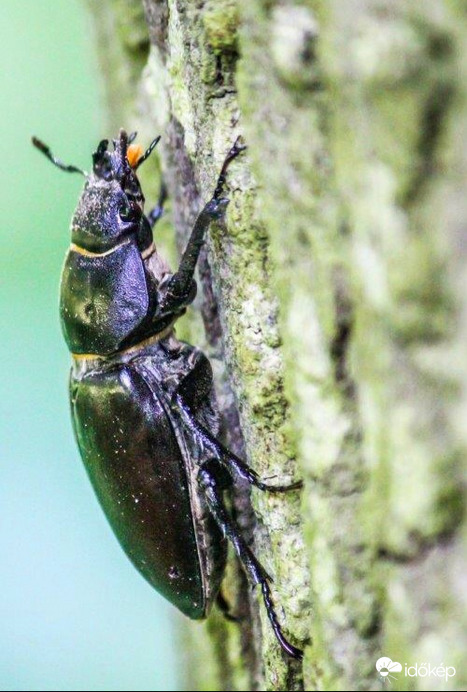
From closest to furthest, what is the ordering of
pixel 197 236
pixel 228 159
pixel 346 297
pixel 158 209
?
pixel 346 297 < pixel 228 159 < pixel 197 236 < pixel 158 209

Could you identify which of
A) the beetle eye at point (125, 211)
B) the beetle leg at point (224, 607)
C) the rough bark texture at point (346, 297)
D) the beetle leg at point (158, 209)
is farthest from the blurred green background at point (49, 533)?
the rough bark texture at point (346, 297)

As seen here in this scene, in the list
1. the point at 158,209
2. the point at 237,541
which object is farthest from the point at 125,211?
the point at 237,541

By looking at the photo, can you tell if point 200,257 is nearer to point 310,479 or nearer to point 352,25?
point 310,479

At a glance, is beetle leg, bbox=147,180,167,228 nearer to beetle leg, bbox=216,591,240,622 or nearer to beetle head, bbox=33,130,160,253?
beetle head, bbox=33,130,160,253

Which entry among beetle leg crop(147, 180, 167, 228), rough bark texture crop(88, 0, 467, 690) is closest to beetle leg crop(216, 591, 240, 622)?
rough bark texture crop(88, 0, 467, 690)

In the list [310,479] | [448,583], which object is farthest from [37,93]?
[448,583]

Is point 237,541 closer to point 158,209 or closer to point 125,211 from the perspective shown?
point 125,211
